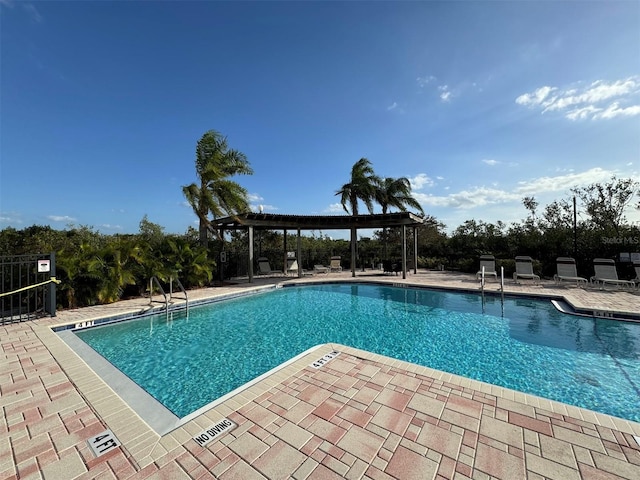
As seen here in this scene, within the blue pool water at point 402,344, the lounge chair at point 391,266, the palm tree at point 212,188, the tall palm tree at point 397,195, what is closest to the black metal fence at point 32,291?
the blue pool water at point 402,344

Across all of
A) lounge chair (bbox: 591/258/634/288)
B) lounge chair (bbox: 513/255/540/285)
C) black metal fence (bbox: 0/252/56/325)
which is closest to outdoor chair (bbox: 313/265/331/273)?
lounge chair (bbox: 513/255/540/285)

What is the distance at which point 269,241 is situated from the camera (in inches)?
878

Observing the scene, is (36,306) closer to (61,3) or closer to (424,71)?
(61,3)

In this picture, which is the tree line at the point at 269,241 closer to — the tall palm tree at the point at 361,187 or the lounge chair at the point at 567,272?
the tall palm tree at the point at 361,187

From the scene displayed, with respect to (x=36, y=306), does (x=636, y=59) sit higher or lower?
higher

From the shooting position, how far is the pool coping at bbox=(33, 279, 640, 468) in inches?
92.2

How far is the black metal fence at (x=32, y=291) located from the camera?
21.7 feet

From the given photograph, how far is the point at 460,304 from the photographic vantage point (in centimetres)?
922

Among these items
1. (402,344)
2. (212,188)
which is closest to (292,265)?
(212,188)

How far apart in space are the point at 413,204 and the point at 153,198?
17.5 m

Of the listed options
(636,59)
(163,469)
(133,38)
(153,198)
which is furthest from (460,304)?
(153,198)

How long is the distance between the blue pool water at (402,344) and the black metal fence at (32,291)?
1642mm

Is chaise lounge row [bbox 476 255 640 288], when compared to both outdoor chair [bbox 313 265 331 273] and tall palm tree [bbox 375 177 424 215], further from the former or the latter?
outdoor chair [bbox 313 265 331 273]

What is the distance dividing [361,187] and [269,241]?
27.8ft
